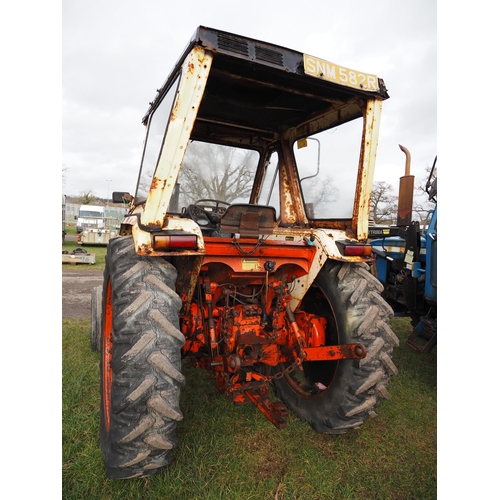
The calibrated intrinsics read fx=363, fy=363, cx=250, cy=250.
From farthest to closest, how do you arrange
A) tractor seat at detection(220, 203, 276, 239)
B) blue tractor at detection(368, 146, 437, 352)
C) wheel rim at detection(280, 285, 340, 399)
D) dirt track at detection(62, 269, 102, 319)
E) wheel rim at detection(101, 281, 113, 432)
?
dirt track at detection(62, 269, 102, 319) < blue tractor at detection(368, 146, 437, 352) < wheel rim at detection(280, 285, 340, 399) < wheel rim at detection(101, 281, 113, 432) < tractor seat at detection(220, 203, 276, 239)

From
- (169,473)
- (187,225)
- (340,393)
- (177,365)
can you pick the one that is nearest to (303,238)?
(187,225)

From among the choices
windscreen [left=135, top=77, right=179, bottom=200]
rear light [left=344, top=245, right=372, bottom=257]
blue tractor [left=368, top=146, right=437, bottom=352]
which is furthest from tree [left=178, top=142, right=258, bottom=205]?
blue tractor [left=368, top=146, right=437, bottom=352]

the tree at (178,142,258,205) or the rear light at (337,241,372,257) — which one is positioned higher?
the tree at (178,142,258,205)

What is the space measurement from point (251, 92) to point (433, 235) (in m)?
2.69

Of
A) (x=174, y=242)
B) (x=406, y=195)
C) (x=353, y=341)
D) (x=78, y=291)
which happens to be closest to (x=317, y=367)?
(x=353, y=341)

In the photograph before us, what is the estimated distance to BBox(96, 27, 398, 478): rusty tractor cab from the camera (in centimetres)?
196

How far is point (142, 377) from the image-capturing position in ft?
6.28

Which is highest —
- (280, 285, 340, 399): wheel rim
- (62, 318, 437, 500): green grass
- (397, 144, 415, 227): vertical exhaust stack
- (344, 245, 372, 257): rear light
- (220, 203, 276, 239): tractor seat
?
(397, 144, 415, 227): vertical exhaust stack

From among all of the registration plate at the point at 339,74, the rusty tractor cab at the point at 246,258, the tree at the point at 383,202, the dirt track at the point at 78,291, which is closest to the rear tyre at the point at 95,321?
the rusty tractor cab at the point at 246,258

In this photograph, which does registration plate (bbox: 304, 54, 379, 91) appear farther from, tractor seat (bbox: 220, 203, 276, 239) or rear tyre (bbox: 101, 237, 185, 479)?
rear tyre (bbox: 101, 237, 185, 479)

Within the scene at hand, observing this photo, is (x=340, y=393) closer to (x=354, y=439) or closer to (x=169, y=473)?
(x=354, y=439)

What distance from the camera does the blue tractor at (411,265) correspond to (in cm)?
420

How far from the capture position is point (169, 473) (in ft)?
7.43

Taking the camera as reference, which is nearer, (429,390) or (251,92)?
(251,92)
